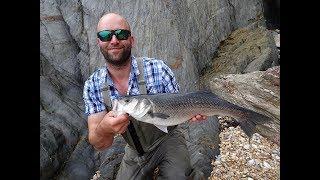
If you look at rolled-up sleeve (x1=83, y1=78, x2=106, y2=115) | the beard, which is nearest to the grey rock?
the beard

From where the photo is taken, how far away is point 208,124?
4.43 metres

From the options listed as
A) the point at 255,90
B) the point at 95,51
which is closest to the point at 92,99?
the point at 95,51

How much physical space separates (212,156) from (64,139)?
1.37 meters

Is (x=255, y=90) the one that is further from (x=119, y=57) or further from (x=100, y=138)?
(x=100, y=138)

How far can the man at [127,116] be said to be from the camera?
3.80 m

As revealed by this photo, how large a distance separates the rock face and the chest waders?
0.37m

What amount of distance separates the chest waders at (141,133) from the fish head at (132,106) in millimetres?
332

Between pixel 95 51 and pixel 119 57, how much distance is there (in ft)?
3.05

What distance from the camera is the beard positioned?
387 centimetres

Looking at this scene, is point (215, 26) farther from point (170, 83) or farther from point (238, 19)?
point (170, 83)

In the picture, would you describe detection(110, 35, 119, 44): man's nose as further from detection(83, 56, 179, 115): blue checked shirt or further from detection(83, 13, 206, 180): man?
detection(83, 56, 179, 115): blue checked shirt

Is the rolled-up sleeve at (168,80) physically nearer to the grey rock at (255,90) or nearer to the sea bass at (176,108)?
the sea bass at (176,108)

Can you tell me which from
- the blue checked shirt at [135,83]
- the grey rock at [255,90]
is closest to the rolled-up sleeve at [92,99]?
the blue checked shirt at [135,83]
